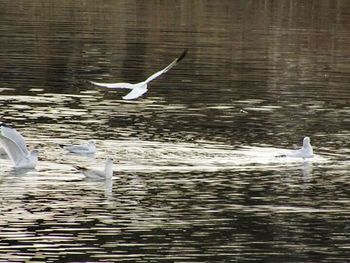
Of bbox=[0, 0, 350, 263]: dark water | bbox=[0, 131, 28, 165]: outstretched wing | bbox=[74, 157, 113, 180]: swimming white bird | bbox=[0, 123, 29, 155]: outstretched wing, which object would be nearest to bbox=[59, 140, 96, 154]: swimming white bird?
bbox=[0, 0, 350, 263]: dark water

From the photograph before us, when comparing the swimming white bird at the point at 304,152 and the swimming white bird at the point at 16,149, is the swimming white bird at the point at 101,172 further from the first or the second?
the swimming white bird at the point at 304,152

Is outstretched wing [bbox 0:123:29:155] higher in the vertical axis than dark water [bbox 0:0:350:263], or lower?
higher

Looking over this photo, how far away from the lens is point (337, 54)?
4694 cm

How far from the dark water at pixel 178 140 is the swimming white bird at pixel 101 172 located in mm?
141

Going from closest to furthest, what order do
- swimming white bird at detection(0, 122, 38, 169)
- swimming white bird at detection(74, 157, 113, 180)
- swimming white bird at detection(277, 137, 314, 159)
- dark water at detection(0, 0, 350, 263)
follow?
1. dark water at detection(0, 0, 350, 263)
2. swimming white bird at detection(74, 157, 113, 180)
3. swimming white bird at detection(0, 122, 38, 169)
4. swimming white bird at detection(277, 137, 314, 159)

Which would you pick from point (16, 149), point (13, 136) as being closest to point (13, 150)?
point (16, 149)

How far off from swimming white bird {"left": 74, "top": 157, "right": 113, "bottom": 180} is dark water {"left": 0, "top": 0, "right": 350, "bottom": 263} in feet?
0.46

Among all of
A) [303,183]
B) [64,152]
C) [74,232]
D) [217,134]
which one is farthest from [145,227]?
[217,134]

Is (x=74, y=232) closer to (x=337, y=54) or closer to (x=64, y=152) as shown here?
(x=64, y=152)

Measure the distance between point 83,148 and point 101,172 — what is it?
2.17 m

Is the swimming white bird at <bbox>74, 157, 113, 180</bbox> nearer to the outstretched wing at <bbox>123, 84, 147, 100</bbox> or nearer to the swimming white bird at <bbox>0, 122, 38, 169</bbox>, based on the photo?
the swimming white bird at <bbox>0, 122, 38, 169</bbox>

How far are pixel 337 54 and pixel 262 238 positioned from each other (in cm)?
2848

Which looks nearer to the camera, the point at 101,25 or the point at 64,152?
the point at 64,152

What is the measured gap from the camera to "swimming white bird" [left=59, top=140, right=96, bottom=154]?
25.0 metres
